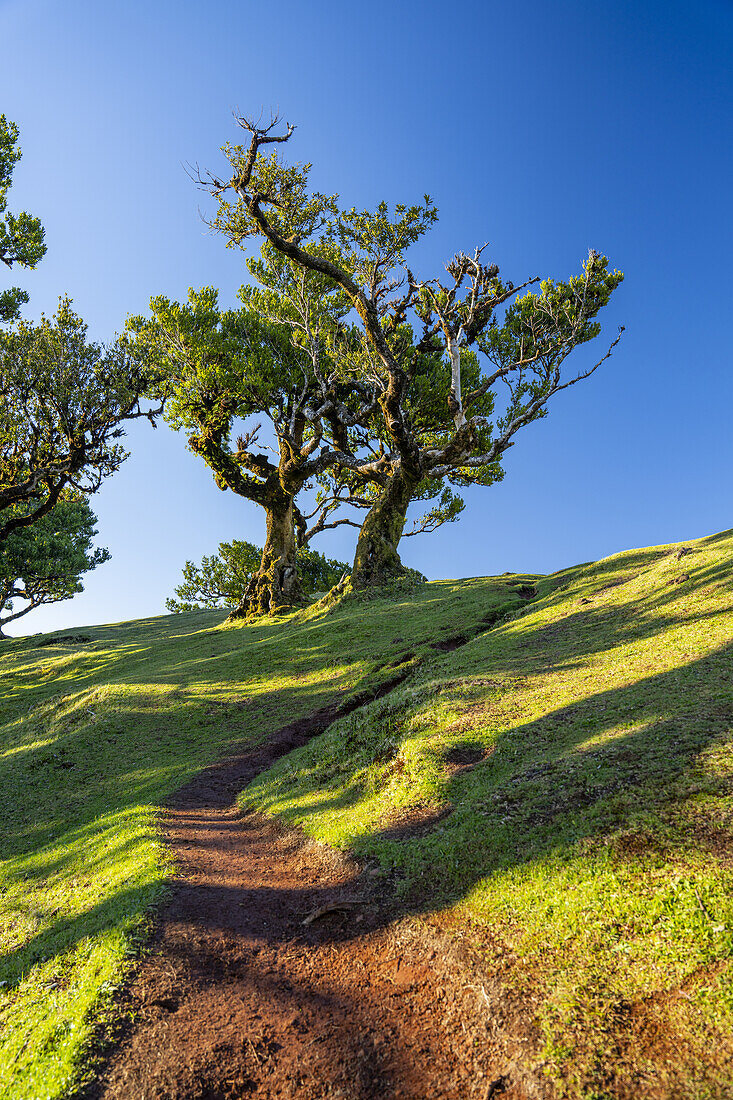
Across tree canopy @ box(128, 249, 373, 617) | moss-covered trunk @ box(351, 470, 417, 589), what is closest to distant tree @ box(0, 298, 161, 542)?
tree canopy @ box(128, 249, 373, 617)

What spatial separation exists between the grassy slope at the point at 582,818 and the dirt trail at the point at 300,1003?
49 cm

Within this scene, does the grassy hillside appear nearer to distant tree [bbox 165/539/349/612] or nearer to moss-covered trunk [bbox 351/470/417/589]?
moss-covered trunk [bbox 351/470/417/589]

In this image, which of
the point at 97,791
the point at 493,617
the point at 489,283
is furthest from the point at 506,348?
the point at 97,791

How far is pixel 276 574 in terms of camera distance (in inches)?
1143

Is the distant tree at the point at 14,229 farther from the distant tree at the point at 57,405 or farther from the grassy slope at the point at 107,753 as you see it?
the grassy slope at the point at 107,753

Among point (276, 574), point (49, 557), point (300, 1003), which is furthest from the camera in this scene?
point (49, 557)

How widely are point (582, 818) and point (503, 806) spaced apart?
108cm

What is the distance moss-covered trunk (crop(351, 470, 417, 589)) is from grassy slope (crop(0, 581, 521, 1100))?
2.34 m

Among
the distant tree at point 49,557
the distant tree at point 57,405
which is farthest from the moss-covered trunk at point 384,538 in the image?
the distant tree at point 49,557

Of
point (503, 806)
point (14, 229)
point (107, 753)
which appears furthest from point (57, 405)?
point (503, 806)

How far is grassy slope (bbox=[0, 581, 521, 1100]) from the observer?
5312 millimetres

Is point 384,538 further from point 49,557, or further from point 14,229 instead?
point 49,557

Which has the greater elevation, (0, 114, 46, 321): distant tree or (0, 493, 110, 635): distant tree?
(0, 114, 46, 321): distant tree

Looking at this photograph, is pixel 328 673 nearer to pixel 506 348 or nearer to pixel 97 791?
pixel 97 791
